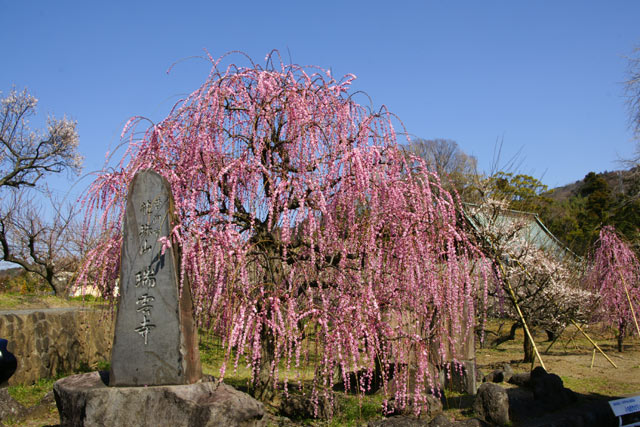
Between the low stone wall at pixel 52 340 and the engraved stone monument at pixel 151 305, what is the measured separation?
12.5 ft

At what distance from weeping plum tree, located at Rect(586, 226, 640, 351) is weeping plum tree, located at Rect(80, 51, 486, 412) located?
8.91 m

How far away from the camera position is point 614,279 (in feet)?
40.8

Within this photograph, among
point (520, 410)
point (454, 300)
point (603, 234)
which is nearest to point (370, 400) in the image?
point (520, 410)

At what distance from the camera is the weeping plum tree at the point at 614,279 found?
12258mm

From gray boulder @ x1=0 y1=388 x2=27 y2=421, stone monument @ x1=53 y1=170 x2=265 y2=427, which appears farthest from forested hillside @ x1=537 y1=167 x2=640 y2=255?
gray boulder @ x1=0 y1=388 x2=27 y2=421

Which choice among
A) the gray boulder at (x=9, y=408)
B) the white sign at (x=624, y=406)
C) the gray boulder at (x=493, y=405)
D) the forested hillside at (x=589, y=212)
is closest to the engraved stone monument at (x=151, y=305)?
the gray boulder at (x=9, y=408)

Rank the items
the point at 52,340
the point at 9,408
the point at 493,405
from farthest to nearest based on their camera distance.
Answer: the point at 52,340
the point at 9,408
the point at 493,405

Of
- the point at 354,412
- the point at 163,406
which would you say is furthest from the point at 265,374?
the point at 163,406

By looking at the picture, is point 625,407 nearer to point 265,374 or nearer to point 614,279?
point 265,374

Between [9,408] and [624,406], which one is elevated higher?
[624,406]

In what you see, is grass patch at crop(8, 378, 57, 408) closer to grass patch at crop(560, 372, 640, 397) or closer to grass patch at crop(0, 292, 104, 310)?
grass patch at crop(0, 292, 104, 310)

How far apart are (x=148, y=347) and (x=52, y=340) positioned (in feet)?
21.6

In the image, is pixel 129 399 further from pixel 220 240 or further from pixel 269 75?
pixel 269 75

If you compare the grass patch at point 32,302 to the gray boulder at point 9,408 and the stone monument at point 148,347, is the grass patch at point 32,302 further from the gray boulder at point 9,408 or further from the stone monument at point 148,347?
the stone monument at point 148,347
